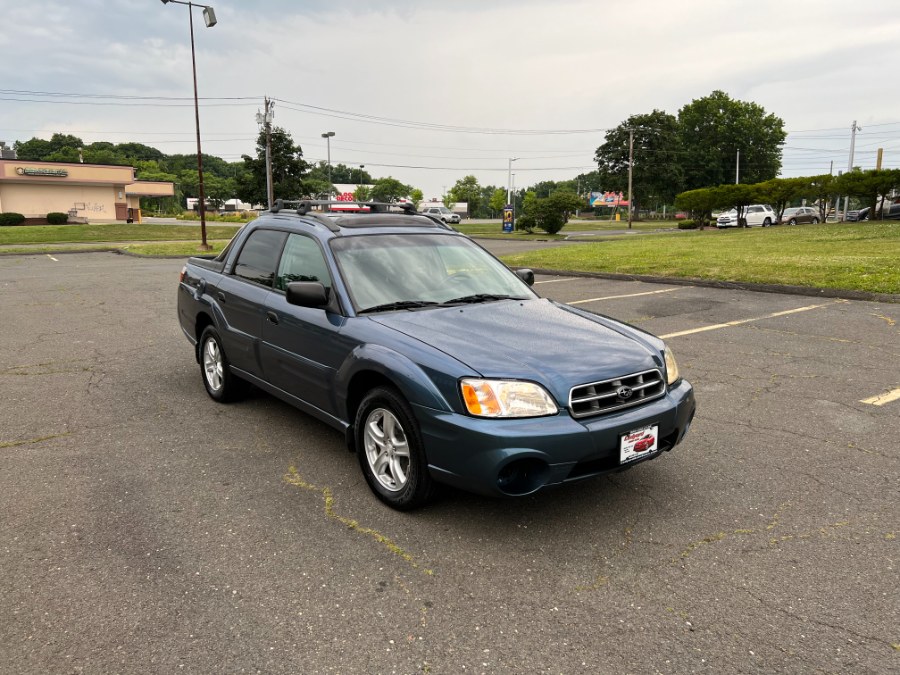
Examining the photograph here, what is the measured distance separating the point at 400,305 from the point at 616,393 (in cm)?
145

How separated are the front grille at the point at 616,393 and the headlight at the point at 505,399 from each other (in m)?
0.15

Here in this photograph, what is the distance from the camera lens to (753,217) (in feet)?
131

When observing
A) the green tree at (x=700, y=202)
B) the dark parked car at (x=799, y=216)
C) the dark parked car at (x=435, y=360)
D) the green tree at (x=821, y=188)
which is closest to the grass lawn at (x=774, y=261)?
the green tree at (x=821, y=188)

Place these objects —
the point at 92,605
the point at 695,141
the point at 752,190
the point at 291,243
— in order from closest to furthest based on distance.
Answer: the point at 92,605 → the point at 291,243 → the point at 752,190 → the point at 695,141

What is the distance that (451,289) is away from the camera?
170 inches

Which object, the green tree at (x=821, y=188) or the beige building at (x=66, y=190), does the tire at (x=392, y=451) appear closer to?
the green tree at (x=821, y=188)

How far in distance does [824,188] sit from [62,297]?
3254 cm

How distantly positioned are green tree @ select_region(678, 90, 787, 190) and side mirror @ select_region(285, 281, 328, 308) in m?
82.2

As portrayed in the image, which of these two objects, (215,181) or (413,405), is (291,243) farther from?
(215,181)

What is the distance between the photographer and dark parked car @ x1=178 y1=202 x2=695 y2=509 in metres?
3.10

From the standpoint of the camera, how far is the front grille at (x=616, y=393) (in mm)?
3164

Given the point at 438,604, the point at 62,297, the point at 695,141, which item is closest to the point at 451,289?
the point at 438,604

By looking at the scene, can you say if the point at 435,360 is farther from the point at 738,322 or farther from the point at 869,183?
the point at 869,183

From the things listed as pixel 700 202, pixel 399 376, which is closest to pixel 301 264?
pixel 399 376
